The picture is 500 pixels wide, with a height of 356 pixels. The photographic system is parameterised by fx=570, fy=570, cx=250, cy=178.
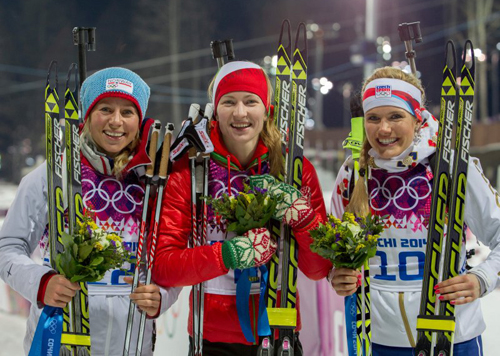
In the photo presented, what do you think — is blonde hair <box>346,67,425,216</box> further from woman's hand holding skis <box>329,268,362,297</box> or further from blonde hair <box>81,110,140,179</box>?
blonde hair <box>81,110,140,179</box>

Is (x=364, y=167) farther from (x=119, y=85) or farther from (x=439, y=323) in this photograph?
(x=119, y=85)

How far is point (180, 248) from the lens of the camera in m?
1.91

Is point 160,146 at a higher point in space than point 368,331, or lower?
higher

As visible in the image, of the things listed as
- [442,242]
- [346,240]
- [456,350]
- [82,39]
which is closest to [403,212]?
[442,242]

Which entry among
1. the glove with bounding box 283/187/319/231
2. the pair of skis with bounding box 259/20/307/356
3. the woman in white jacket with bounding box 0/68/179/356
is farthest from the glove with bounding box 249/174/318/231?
the woman in white jacket with bounding box 0/68/179/356

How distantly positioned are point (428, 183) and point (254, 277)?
73 centimetres

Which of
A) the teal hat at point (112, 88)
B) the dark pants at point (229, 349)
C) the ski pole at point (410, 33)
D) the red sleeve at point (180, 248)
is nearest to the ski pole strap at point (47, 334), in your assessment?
the red sleeve at point (180, 248)

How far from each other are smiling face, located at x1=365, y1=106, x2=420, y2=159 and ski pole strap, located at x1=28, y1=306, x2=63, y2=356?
1.27m

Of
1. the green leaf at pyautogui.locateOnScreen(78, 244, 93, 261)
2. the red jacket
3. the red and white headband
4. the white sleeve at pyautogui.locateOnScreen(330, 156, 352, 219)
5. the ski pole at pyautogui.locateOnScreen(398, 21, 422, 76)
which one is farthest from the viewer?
the ski pole at pyautogui.locateOnScreen(398, 21, 422, 76)

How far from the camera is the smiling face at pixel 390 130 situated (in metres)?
2.08

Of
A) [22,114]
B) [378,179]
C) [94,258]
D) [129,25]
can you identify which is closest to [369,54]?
[378,179]

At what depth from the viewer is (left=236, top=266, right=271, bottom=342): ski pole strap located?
1.91 m

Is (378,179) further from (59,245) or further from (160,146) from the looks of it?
(59,245)

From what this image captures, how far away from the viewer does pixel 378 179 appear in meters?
2.13
